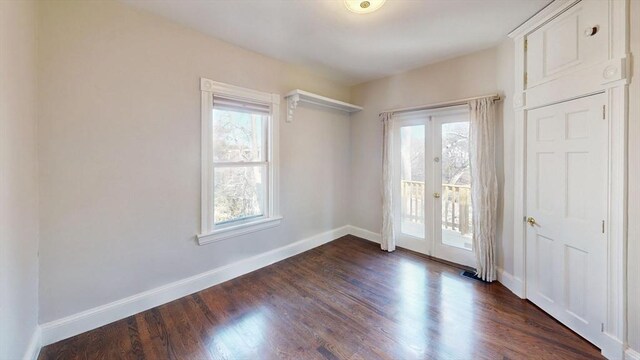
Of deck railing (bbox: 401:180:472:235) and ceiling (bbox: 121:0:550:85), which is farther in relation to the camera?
deck railing (bbox: 401:180:472:235)

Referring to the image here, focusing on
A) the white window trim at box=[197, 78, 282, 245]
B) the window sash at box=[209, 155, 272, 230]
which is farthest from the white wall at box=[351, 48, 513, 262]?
the window sash at box=[209, 155, 272, 230]

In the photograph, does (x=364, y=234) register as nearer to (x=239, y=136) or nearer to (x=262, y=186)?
(x=262, y=186)

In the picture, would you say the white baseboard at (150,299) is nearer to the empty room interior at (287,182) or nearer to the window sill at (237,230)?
the empty room interior at (287,182)

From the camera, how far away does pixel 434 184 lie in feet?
11.2

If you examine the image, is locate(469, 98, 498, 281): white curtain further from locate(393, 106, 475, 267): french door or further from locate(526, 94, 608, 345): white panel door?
locate(526, 94, 608, 345): white panel door

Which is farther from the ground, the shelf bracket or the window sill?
the shelf bracket

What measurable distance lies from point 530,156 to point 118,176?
377 cm

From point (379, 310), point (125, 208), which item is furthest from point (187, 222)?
point (379, 310)

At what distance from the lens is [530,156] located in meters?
2.38

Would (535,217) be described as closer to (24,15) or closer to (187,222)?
(187,222)

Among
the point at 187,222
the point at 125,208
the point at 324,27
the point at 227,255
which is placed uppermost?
the point at 324,27

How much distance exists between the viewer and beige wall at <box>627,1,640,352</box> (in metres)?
1.57

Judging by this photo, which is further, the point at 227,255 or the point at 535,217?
the point at 227,255

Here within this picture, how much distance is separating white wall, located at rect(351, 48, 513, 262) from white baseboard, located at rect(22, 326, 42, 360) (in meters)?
3.77
